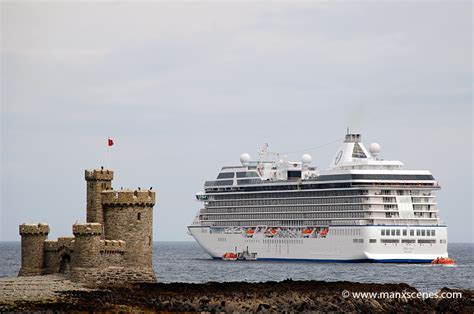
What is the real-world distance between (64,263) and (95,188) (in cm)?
307

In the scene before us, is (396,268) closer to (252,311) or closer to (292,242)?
(292,242)

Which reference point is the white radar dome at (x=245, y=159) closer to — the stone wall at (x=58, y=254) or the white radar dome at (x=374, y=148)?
the white radar dome at (x=374, y=148)

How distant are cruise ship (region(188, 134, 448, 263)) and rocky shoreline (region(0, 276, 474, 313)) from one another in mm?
52985

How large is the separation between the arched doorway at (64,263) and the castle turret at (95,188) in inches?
63.2

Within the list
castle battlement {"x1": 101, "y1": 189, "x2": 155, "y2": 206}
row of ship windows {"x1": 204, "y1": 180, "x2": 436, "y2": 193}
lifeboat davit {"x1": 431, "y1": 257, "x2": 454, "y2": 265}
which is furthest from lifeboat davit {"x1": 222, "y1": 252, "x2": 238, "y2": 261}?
castle battlement {"x1": 101, "y1": 189, "x2": 155, "y2": 206}

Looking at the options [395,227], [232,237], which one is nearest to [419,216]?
[395,227]

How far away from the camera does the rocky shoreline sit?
38.2 m

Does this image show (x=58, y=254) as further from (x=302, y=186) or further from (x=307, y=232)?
(x=302, y=186)

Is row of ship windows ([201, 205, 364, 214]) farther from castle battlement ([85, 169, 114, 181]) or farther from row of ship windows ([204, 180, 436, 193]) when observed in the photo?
castle battlement ([85, 169, 114, 181])

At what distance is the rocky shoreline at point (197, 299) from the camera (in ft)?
125

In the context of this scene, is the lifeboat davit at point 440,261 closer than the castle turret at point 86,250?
No

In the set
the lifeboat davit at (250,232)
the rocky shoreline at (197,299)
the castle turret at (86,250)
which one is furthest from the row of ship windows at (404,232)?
the castle turret at (86,250)

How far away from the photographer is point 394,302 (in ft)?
148

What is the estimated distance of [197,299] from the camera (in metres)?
41.2
